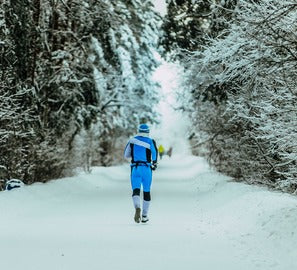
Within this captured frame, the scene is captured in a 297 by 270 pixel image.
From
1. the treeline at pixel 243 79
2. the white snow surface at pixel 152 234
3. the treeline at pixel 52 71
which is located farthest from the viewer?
the treeline at pixel 52 71

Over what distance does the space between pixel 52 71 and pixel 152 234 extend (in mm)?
9247

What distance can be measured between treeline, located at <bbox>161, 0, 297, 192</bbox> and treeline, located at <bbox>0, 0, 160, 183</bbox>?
8.41 ft

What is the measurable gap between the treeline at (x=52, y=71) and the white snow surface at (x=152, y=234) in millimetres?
1900

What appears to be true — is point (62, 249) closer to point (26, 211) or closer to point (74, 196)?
point (26, 211)

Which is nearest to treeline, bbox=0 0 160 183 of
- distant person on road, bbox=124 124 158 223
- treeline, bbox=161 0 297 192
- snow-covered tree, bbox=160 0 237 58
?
snow-covered tree, bbox=160 0 237 58

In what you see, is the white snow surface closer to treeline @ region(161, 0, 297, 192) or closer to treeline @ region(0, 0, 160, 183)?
treeline @ region(161, 0, 297, 192)

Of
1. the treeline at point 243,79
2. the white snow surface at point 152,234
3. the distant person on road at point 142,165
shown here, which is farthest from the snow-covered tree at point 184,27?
the distant person on road at point 142,165

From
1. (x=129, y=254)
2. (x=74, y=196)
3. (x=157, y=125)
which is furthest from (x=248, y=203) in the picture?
(x=157, y=125)

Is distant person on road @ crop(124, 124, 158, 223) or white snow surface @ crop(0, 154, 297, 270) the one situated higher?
distant person on road @ crop(124, 124, 158, 223)

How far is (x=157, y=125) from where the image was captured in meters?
34.3

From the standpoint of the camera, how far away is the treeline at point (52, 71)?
1277cm

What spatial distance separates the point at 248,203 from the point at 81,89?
26.7 feet

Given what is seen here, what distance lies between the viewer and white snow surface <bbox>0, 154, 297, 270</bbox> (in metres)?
6.43

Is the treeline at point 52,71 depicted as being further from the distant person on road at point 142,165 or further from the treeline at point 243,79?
the distant person on road at point 142,165
